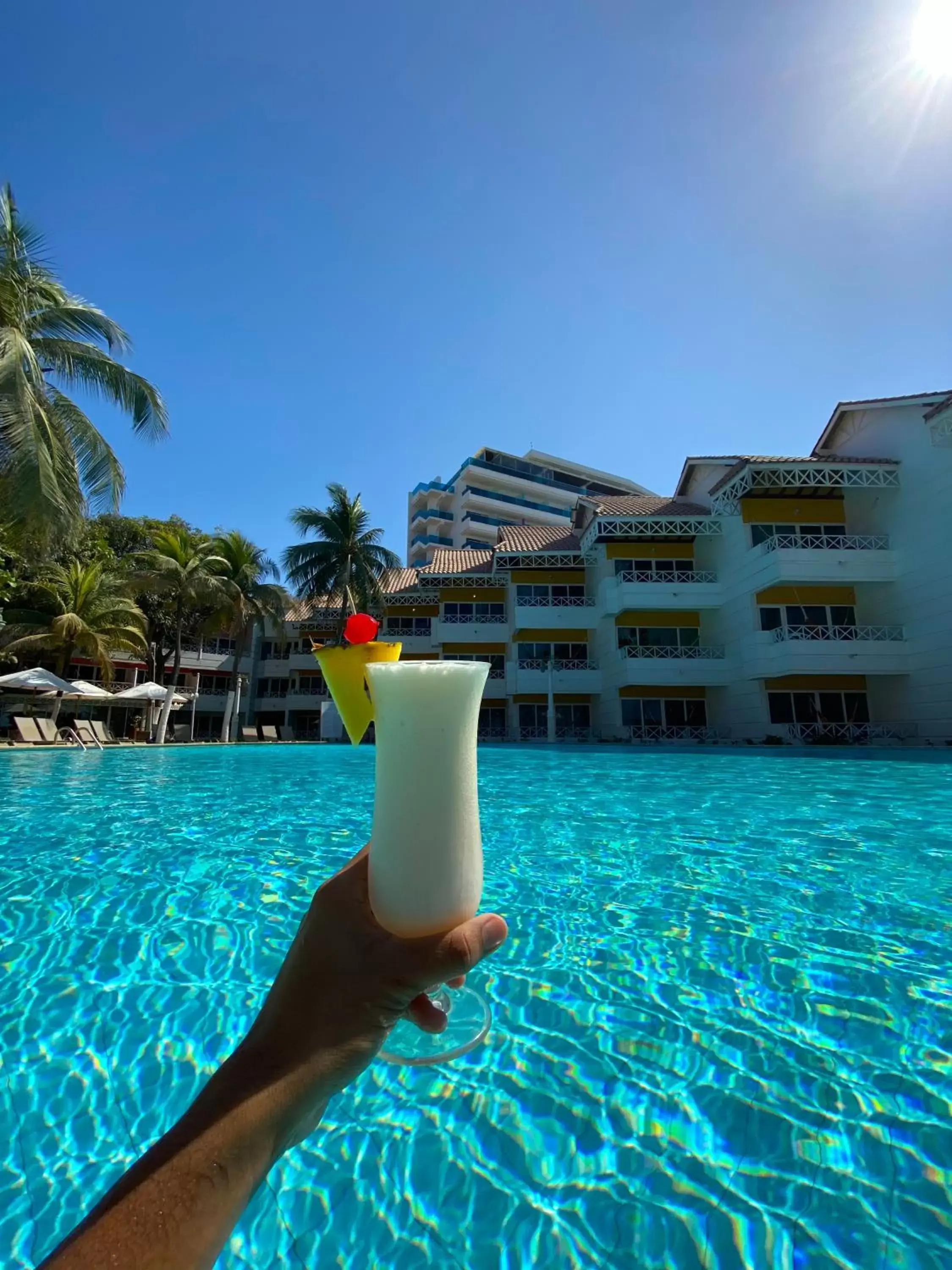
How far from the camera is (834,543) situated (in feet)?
59.1

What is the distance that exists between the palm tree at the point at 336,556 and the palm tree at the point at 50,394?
10932 millimetres

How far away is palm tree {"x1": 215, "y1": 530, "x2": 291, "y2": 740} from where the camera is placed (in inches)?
853

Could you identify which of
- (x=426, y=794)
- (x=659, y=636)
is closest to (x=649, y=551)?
(x=659, y=636)

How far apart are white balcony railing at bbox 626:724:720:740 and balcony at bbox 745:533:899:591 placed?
17.4ft

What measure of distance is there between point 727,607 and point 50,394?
18465 millimetres

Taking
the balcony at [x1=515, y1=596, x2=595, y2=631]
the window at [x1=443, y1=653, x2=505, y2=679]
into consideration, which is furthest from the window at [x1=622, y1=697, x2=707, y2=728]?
the window at [x1=443, y1=653, x2=505, y2=679]

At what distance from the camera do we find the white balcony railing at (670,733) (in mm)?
19875

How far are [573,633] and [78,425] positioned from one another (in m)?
16.8

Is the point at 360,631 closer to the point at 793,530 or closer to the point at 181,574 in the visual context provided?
the point at 793,530

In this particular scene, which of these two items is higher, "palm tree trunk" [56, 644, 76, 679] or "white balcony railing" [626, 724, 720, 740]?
"palm tree trunk" [56, 644, 76, 679]

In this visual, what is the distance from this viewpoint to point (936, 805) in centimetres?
609

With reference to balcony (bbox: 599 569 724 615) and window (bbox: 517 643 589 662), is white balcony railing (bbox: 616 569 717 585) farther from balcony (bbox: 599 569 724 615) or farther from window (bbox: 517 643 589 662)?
window (bbox: 517 643 589 662)

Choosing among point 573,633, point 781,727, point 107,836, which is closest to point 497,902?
point 107,836

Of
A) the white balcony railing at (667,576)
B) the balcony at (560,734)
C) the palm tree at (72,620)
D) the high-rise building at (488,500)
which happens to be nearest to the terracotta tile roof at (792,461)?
the white balcony railing at (667,576)
